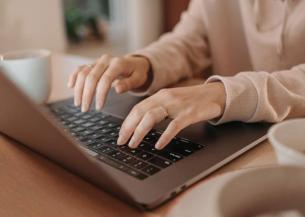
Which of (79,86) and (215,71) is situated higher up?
(79,86)

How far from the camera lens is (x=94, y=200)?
445mm

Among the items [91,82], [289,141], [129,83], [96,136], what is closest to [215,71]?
[129,83]

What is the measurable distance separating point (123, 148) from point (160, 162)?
68mm

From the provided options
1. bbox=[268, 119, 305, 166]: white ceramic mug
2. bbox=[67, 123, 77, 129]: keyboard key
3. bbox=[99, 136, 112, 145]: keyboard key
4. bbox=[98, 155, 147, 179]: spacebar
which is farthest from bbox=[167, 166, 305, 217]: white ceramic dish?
bbox=[67, 123, 77, 129]: keyboard key

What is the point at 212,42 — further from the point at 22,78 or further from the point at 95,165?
the point at 95,165

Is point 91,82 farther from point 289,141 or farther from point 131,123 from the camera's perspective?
point 289,141

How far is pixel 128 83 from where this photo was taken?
32.2 inches

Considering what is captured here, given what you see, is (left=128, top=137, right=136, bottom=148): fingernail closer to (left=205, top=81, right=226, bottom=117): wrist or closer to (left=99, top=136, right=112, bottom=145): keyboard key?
(left=99, top=136, right=112, bottom=145): keyboard key

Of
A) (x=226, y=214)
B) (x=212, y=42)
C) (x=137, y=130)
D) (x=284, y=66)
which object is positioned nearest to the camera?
(x=226, y=214)

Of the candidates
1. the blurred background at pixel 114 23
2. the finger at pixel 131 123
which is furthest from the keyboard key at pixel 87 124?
the blurred background at pixel 114 23

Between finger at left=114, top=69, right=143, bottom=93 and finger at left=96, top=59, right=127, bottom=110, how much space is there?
0.06ft

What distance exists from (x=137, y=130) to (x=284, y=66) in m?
0.53

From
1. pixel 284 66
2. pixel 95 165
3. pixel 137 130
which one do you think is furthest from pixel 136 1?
pixel 95 165

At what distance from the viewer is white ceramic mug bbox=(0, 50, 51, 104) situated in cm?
76
